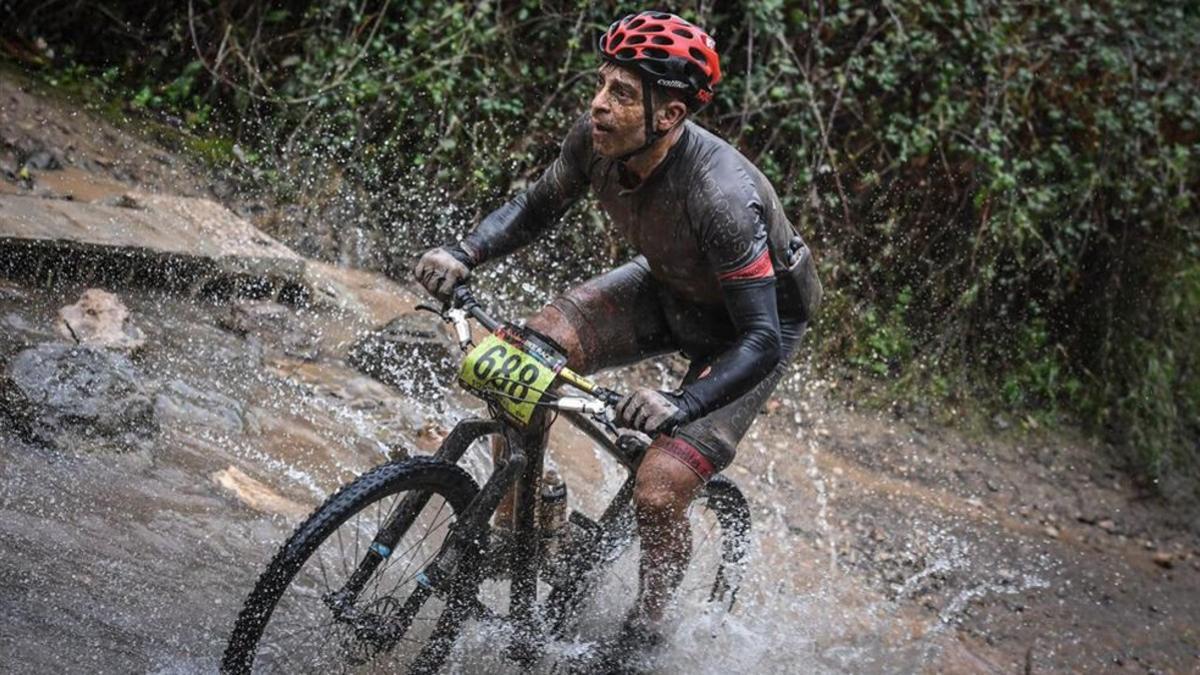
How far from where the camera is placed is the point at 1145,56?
9016 mm

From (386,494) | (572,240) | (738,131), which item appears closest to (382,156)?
(572,240)

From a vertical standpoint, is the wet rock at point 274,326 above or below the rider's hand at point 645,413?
below

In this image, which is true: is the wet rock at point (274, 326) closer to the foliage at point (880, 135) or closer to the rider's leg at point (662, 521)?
the foliage at point (880, 135)

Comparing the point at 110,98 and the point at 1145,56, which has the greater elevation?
the point at 1145,56

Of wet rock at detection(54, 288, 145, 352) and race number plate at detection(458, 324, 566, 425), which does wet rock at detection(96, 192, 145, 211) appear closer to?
wet rock at detection(54, 288, 145, 352)

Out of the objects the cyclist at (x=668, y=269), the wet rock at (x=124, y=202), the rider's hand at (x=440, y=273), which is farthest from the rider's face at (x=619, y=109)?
the wet rock at (x=124, y=202)

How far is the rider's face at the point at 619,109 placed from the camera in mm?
3584

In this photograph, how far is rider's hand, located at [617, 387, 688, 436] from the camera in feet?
10.9

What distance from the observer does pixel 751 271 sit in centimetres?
359

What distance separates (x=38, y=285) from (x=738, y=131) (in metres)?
4.61

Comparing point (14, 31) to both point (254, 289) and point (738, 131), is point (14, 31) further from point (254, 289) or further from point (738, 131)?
point (738, 131)

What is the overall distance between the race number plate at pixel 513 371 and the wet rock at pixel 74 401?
1890mm

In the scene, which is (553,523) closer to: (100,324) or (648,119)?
(648,119)

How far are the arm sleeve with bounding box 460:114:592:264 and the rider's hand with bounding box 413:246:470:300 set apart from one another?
0.60ft
